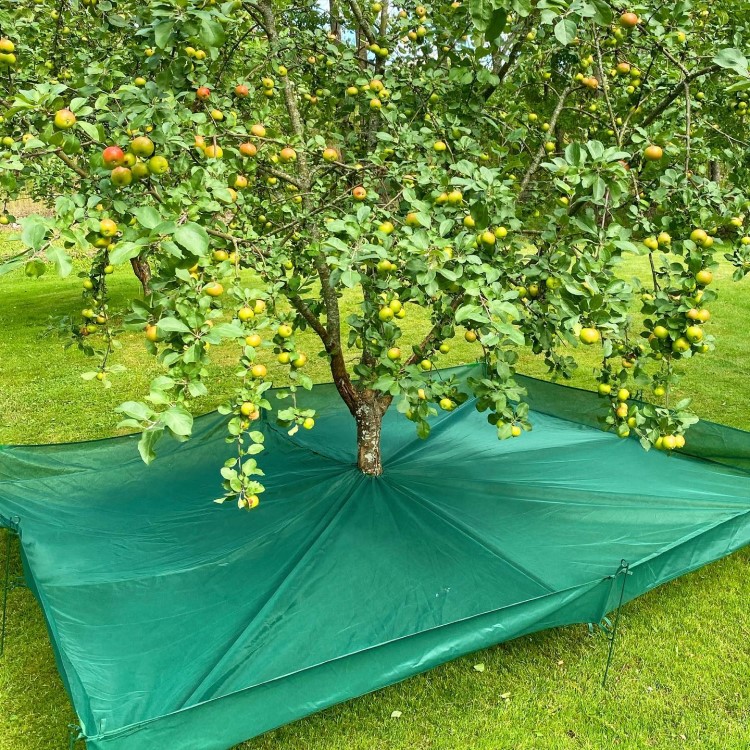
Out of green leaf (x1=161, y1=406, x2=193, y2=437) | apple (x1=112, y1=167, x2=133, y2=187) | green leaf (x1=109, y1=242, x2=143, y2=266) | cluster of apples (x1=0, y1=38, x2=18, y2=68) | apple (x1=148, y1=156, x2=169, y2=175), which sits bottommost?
green leaf (x1=161, y1=406, x2=193, y2=437)

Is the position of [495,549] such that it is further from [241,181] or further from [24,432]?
[24,432]

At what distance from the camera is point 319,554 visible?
136 inches

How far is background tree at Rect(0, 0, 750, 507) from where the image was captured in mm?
2270

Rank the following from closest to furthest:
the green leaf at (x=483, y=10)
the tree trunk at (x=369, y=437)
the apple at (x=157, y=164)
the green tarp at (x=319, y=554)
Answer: the green leaf at (x=483, y=10)
the apple at (x=157, y=164)
the green tarp at (x=319, y=554)
the tree trunk at (x=369, y=437)

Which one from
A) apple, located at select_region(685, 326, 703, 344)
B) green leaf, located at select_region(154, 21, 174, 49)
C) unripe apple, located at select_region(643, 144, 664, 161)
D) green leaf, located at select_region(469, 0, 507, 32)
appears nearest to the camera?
green leaf, located at select_region(469, 0, 507, 32)

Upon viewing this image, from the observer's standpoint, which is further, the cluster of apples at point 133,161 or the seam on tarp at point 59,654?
the seam on tarp at point 59,654

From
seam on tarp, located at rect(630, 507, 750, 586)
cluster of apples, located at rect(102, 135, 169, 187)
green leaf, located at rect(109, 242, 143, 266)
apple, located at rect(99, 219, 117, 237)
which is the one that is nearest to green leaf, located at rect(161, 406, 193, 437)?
green leaf, located at rect(109, 242, 143, 266)

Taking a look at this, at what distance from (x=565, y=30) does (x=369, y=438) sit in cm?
275

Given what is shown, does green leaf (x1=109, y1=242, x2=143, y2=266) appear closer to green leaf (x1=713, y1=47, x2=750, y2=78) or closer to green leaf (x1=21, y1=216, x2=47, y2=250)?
green leaf (x1=21, y1=216, x2=47, y2=250)

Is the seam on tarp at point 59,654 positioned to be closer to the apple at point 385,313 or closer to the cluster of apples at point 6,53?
the apple at point 385,313

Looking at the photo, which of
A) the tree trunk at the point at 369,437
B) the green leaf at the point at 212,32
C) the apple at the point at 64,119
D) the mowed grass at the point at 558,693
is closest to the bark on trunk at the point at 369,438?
the tree trunk at the point at 369,437

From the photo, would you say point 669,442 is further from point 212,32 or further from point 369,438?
point 212,32

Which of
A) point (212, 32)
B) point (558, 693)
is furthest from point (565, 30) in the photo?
point (558, 693)

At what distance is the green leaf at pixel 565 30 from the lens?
2127 millimetres
